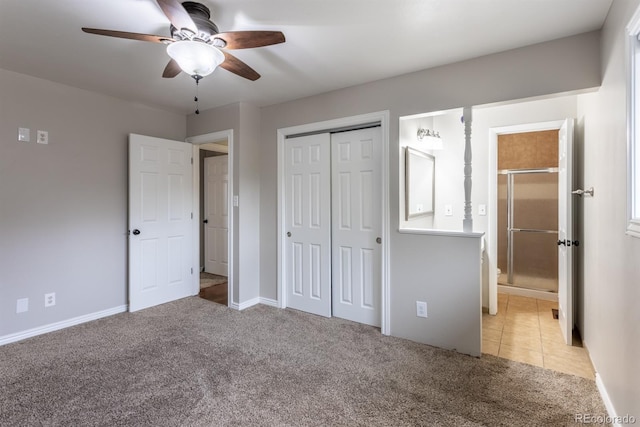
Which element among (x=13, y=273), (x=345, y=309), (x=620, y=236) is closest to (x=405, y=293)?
(x=345, y=309)

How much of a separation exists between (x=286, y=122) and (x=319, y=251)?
1483mm

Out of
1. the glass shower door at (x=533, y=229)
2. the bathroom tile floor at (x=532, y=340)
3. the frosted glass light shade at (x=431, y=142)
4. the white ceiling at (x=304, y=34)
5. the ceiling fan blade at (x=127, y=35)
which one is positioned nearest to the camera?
the ceiling fan blade at (x=127, y=35)

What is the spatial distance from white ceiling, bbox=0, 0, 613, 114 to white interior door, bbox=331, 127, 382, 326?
0.63m

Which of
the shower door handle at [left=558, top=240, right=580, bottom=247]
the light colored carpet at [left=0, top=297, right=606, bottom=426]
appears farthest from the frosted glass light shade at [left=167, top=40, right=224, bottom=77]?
the shower door handle at [left=558, top=240, right=580, bottom=247]

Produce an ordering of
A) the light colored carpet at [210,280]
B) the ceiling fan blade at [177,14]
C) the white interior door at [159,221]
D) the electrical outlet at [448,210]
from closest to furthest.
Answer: the ceiling fan blade at [177,14] → the white interior door at [159,221] → the electrical outlet at [448,210] → the light colored carpet at [210,280]

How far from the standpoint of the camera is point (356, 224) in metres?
3.20

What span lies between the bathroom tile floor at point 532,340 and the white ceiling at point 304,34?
7.71 feet

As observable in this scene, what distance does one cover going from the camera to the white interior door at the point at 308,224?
3369 millimetres

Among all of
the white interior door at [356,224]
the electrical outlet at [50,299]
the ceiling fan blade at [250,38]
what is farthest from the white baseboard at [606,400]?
the electrical outlet at [50,299]

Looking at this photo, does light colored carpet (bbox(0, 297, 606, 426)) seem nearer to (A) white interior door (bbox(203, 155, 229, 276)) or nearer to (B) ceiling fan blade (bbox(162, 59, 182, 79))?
(B) ceiling fan blade (bbox(162, 59, 182, 79))

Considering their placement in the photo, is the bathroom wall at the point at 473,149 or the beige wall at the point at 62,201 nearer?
the beige wall at the point at 62,201

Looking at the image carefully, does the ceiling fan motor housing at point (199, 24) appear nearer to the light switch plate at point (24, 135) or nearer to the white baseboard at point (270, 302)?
the light switch plate at point (24, 135)

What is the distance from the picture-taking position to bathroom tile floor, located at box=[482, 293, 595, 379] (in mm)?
2404

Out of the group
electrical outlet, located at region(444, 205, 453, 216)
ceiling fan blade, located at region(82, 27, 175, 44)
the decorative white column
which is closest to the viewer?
ceiling fan blade, located at region(82, 27, 175, 44)
